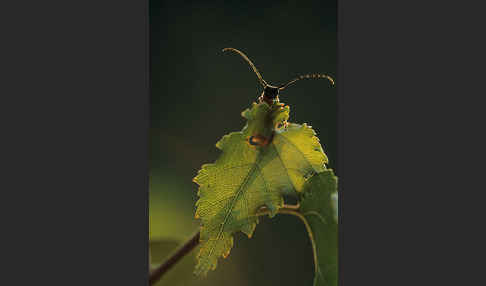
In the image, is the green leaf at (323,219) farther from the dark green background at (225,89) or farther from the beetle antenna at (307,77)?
the beetle antenna at (307,77)

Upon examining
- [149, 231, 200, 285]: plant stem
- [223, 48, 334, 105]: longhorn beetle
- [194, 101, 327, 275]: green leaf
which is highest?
[223, 48, 334, 105]: longhorn beetle

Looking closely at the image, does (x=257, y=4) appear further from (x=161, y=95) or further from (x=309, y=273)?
(x=309, y=273)

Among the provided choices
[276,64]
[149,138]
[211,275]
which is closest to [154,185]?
[149,138]

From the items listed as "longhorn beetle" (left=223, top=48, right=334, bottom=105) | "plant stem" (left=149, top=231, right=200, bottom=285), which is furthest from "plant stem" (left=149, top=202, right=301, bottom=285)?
"longhorn beetle" (left=223, top=48, right=334, bottom=105)

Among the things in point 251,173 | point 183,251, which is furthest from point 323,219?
point 183,251

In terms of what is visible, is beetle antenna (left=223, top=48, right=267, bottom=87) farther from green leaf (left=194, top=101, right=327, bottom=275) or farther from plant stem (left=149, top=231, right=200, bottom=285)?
plant stem (left=149, top=231, right=200, bottom=285)

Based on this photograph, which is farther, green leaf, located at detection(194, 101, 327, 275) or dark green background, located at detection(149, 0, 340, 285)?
dark green background, located at detection(149, 0, 340, 285)

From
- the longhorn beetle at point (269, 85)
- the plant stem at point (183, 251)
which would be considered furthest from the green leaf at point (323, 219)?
the longhorn beetle at point (269, 85)
